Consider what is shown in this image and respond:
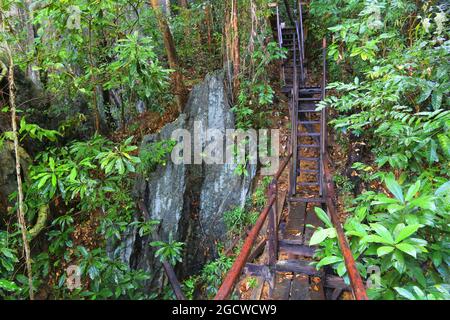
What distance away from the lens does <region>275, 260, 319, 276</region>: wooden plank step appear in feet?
11.2

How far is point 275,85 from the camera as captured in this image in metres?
7.13

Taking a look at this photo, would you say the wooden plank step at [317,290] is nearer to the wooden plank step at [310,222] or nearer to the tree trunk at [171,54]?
the wooden plank step at [310,222]

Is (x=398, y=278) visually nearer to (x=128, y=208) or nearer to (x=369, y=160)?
(x=369, y=160)

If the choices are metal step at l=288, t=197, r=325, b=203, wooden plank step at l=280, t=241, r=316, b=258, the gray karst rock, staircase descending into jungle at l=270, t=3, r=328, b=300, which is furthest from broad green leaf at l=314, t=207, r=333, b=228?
the gray karst rock

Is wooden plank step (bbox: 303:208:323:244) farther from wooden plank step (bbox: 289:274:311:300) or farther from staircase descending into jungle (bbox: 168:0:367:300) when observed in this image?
wooden plank step (bbox: 289:274:311:300)

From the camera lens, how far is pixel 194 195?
20.3ft

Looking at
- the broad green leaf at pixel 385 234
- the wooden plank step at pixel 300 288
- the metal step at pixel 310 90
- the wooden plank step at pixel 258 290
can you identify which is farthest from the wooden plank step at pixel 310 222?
the metal step at pixel 310 90

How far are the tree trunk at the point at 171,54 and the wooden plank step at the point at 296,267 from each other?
185 inches

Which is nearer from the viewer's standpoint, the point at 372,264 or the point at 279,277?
the point at 372,264

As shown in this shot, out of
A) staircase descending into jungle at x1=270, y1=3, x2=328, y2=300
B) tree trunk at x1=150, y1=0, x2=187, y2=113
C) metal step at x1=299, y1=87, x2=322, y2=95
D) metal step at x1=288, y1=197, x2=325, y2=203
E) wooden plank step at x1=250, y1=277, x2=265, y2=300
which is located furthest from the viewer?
metal step at x1=299, y1=87, x2=322, y2=95

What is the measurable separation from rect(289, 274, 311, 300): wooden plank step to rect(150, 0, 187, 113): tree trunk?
16.0 feet
